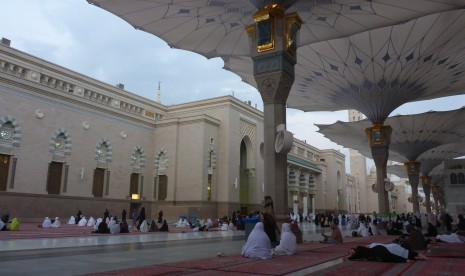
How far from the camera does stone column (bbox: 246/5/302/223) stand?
905 centimetres

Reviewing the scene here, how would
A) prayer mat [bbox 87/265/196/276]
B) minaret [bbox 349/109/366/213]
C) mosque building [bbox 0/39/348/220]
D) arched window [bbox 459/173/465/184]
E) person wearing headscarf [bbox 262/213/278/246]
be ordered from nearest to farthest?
prayer mat [bbox 87/265/196/276], person wearing headscarf [bbox 262/213/278/246], mosque building [bbox 0/39/348/220], arched window [bbox 459/173/465/184], minaret [bbox 349/109/366/213]

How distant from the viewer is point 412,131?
931 inches

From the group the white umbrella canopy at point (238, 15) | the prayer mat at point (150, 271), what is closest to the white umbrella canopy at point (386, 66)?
the white umbrella canopy at point (238, 15)

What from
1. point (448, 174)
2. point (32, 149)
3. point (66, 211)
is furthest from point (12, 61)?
point (448, 174)

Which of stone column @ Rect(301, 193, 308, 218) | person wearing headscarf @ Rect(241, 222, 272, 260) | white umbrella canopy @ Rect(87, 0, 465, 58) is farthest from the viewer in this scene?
stone column @ Rect(301, 193, 308, 218)

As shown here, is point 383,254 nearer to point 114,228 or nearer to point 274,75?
point 274,75

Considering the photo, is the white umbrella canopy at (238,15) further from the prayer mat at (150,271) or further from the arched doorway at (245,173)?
the arched doorway at (245,173)

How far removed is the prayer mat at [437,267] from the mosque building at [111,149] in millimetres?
15073

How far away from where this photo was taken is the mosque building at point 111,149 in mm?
20594

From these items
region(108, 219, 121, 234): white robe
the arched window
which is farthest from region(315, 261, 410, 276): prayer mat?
the arched window

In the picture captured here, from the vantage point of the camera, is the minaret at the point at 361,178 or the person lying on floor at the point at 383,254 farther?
the minaret at the point at 361,178

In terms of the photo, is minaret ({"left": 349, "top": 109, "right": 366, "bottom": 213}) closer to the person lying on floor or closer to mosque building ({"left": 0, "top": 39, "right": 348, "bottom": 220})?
mosque building ({"left": 0, "top": 39, "right": 348, "bottom": 220})

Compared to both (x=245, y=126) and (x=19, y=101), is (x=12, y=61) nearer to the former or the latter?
(x=19, y=101)

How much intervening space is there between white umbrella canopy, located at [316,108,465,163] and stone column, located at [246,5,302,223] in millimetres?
12851
